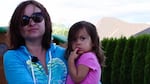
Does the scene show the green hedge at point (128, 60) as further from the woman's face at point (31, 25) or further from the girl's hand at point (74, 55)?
the woman's face at point (31, 25)

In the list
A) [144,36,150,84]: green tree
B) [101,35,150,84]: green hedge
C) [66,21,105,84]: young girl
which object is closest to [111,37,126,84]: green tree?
[101,35,150,84]: green hedge

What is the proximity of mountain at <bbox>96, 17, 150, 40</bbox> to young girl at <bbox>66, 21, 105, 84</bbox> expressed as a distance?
22.8m

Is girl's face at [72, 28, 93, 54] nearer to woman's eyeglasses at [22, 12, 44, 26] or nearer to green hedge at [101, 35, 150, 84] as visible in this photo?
woman's eyeglasses at [22, 12, 44, 26]

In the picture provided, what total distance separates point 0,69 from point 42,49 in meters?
1.56

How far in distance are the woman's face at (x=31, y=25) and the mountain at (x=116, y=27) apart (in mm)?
23027

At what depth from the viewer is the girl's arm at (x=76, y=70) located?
2.45 meters

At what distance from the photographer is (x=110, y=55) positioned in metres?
10.8

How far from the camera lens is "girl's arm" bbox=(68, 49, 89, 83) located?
8.03ft

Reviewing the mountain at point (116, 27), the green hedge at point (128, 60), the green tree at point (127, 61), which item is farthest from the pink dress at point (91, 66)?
the mountain at point (116, 27)

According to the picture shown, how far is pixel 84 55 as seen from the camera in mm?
2547

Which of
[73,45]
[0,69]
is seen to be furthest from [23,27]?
[0,69]

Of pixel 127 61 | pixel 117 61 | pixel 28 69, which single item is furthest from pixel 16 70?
pixel 117 61

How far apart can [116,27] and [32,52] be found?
24174 mm

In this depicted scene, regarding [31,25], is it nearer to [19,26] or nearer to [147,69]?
[19,26]
